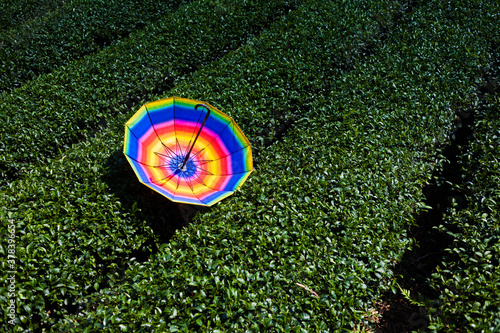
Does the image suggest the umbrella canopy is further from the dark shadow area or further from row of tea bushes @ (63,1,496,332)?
the dark shadow area

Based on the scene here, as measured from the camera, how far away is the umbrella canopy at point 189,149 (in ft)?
13.0

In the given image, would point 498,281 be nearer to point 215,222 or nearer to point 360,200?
point 360,200

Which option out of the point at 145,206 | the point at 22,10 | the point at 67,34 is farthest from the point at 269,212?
the point at 22,10

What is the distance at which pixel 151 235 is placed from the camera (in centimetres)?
406

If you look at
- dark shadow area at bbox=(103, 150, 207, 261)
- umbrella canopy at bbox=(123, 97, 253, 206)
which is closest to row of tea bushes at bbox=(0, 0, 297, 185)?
dark shadow area at bbox=(103, 150, 207, 261)

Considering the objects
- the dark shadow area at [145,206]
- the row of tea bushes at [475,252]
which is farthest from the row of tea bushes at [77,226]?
the row of tea bushes at [475,252]

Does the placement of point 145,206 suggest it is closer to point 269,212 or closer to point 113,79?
point 269,212

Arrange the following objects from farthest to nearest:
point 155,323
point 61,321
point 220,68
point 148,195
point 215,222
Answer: point 220,68
point 148,195
point 215,222
point 61,321
point 155,323

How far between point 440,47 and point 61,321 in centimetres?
692

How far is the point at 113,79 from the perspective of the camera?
21.0 ft

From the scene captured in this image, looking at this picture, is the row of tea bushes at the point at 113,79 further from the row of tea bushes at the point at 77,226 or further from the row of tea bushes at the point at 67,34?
the row of tea bushes at the point at 67,34

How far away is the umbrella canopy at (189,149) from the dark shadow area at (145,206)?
355 mm

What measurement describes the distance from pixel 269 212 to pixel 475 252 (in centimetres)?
203

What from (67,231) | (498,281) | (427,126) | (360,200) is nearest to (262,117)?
(360,200)
